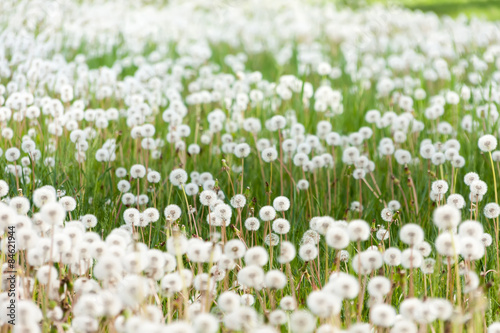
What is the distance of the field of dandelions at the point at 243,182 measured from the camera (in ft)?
5.96

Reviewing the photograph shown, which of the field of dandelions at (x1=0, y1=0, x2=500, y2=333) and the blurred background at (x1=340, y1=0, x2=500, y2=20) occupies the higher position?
the blurred background at (x1=340, y1=0, x2=500, y2=20)

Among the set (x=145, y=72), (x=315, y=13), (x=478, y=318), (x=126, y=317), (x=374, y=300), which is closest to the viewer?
(x=126, y=317)

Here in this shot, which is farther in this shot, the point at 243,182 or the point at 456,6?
the point at 456,6

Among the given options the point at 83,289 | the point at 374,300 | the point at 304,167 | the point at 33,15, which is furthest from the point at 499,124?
the point at 33,15

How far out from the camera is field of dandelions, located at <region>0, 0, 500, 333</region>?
5.96ft

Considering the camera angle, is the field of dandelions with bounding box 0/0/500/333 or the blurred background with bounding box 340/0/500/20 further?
the blurred background with bounding box 340/0/500/20

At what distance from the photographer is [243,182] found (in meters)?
3.66

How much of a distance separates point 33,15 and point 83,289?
575 centimetres

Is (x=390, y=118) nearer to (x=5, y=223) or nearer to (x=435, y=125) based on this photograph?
(x=435, y=125)

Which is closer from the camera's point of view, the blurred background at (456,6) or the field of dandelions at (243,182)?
the field of dandelions at (243,182)

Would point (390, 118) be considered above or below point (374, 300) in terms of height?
above

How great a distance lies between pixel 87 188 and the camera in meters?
3.38

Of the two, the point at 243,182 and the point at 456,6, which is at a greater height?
the point at 456,6

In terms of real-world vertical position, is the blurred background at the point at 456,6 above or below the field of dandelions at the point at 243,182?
above
